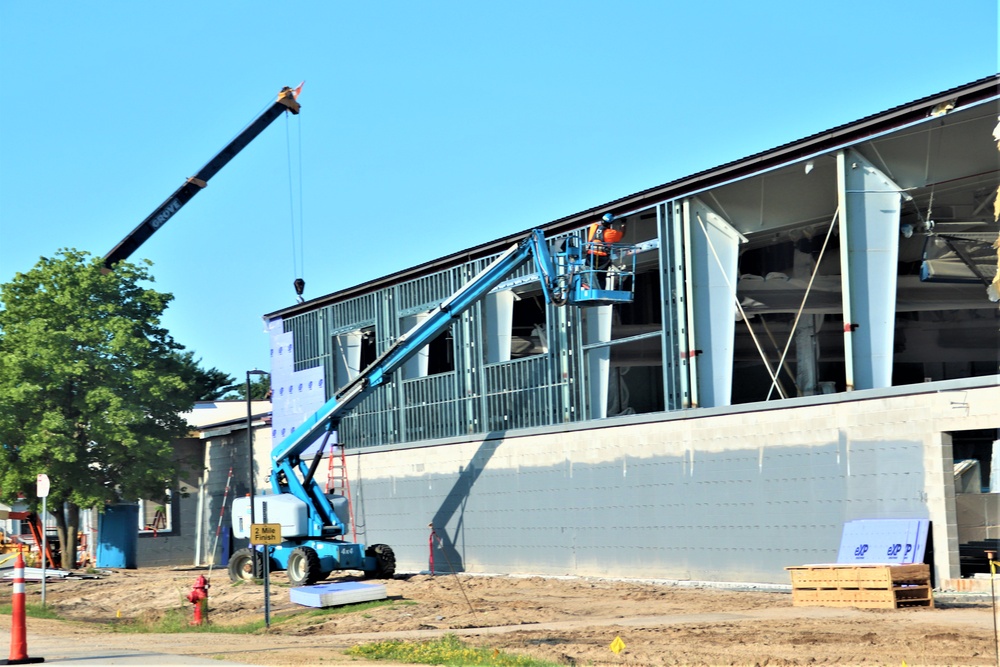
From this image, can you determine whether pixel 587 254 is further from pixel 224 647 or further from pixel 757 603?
pixel 224 647

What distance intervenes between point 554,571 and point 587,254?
26.7ft

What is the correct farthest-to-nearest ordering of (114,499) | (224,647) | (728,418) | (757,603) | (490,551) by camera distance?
(114,499)
(490,551)
(728,418)
(757,603)
(224,647)

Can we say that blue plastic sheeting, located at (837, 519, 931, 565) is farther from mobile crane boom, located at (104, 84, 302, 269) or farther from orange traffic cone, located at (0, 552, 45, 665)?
mobile crane boom, located at (104, 84, 302, 269)

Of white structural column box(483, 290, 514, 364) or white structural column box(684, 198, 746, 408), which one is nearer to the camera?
white structural column box(684, 198, 746, 408)

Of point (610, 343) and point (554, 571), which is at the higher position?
point (610, 343)

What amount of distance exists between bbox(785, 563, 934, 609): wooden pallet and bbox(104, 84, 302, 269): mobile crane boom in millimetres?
50125

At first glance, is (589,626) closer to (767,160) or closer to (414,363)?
(767,160)

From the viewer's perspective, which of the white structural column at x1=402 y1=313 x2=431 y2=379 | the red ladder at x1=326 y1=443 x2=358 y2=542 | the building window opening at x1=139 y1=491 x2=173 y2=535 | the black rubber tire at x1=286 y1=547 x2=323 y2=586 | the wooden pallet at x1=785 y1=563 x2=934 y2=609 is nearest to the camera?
the wooden pallet at x1=785 y1=563 x2=934 y2=609

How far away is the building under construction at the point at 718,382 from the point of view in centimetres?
2212

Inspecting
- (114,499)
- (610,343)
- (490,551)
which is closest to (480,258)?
(610,343)

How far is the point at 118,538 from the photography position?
43.1 meters

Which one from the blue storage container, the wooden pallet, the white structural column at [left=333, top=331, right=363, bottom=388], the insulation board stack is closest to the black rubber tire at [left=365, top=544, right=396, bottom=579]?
the insulation board stack

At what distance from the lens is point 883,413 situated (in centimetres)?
2150

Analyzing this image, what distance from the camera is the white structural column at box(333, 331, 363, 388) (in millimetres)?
38188
